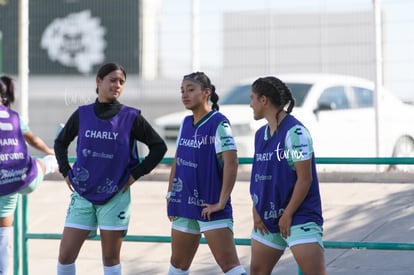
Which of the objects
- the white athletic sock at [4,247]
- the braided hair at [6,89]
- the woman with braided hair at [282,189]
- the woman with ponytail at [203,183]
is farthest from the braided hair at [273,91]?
the white athletic sock at [4,247]

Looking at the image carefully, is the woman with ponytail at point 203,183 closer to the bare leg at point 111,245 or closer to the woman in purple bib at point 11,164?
the bare leg at point 111,245

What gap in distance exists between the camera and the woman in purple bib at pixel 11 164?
7477mm

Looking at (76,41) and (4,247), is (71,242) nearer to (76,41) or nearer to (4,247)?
(4,247)

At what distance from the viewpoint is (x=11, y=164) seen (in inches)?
295

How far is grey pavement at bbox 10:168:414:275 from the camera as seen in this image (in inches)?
323

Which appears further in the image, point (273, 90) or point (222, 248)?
point (222, 248)

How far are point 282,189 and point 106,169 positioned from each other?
59.0 inches

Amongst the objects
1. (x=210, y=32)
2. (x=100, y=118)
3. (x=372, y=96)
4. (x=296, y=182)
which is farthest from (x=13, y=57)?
(x=296, y=182)

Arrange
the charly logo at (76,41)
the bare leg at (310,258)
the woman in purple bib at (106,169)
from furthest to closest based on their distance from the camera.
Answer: the charly logo at (76,41)
the woman in purple bib at (106,169)
the bare leg at (310,258)

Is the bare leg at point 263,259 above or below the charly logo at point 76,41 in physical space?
below

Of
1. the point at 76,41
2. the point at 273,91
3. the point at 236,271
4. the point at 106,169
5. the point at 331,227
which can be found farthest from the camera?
the point at 76,41

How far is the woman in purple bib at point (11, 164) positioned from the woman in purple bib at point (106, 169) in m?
0.79

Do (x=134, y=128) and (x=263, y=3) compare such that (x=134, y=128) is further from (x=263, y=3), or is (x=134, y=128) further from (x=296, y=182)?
(x=263, y=3)

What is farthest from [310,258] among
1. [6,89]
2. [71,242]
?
[6,89]
